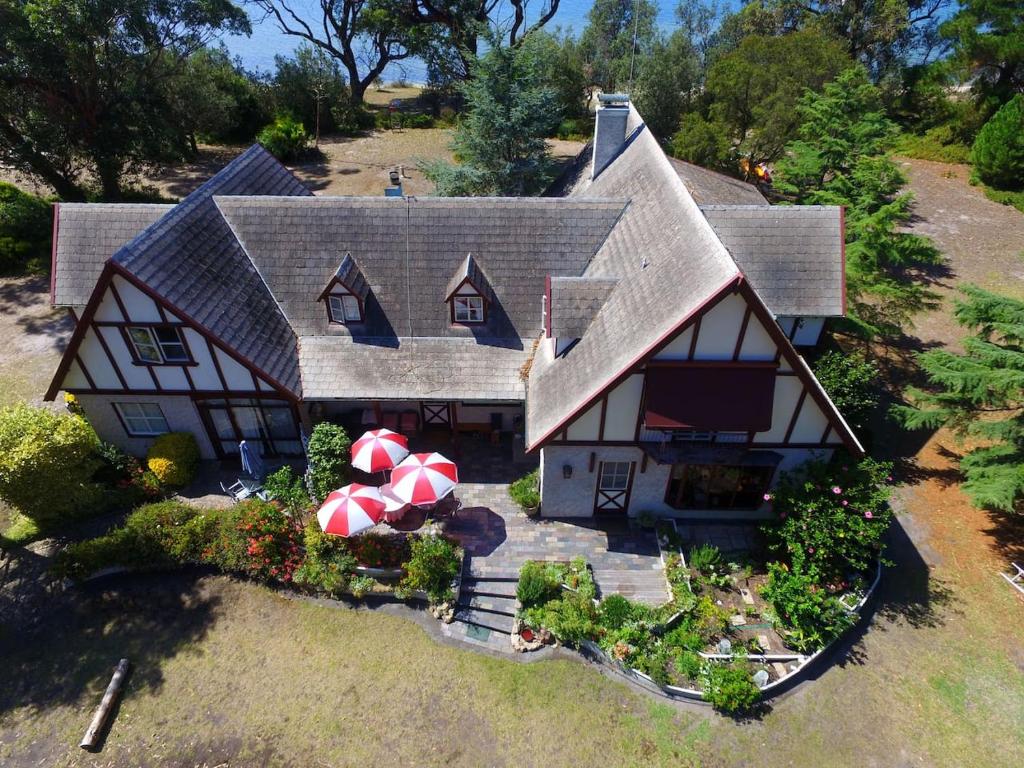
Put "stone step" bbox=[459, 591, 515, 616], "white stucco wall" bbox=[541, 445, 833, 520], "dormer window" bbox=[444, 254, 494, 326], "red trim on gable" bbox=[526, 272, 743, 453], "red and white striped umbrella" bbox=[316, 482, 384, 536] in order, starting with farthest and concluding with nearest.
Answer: "dormer window" bbox=[444, 254, 494, 326], "white stucco wall" bbox=[541, 445, 833, 520], "stone step" bbox=[459, 591, 515, 616], "red and white striped umbrella" bbox=[316, 482, 384, 536], "red trim on gable" bbox=[526, 272, 743, 453]

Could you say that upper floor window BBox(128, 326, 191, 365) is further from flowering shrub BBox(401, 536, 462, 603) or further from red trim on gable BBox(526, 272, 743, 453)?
red trim on gable BBox(526, 272, 743, 453)

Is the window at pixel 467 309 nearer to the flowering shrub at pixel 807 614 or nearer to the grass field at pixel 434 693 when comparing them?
the grass field at pixel 434 693

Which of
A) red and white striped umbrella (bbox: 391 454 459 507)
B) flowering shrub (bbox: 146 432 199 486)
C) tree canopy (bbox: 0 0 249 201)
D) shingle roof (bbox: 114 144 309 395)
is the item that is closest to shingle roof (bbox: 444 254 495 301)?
shingle roof (bbox: 114 144 309 395)

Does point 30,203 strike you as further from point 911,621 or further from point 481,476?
point 911,621

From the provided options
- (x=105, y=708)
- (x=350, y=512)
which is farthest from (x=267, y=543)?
(x=105, y=708)

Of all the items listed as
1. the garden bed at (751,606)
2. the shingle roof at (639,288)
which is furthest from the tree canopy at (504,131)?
the garden bed at (751,606)
